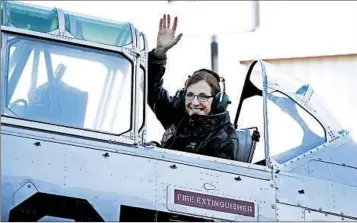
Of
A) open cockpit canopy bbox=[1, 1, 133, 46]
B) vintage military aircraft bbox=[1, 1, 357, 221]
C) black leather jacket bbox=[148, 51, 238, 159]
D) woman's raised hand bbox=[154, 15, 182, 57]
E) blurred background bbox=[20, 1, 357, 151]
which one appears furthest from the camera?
blurred background bbox=[20, 1, 357, 151]

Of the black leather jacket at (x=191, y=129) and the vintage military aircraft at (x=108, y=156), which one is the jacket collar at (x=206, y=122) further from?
the vintage military aircraft at (x=108, y=156)

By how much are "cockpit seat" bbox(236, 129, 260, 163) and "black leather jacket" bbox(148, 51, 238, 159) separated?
68mm

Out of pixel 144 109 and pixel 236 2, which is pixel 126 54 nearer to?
pixel 144 109

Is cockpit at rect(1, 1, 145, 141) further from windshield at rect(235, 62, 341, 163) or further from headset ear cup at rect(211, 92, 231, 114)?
windshield at rect(235, 62, 341, 163)

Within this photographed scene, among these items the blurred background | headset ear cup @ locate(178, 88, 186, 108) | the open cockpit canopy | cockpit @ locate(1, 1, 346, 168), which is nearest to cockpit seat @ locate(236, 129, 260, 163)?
cockpit @ locate(1, 1, 346, 168)

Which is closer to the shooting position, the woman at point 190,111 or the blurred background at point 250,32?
the woman at point 190,111

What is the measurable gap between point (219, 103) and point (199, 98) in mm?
153

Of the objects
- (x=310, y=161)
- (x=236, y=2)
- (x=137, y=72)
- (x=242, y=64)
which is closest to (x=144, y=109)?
(x=137, y=72)

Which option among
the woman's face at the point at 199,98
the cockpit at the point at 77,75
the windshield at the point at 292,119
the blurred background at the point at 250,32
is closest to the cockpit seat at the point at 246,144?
the windshield at the point at 292,119

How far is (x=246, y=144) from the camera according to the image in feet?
21.6

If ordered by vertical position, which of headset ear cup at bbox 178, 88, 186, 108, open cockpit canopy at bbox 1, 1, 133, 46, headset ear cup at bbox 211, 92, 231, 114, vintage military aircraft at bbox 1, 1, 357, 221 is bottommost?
vintage military aircraft at bbox 1, 1, 357, 221

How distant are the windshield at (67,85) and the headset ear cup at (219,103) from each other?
2.82 feet

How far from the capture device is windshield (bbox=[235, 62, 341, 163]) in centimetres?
635

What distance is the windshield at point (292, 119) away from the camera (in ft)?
20.8
